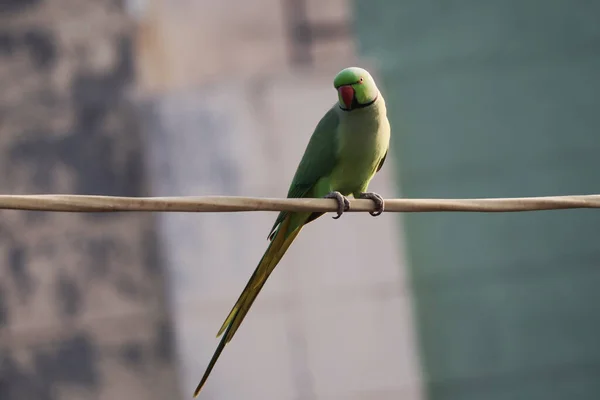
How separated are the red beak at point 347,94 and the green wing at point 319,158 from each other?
0.31 ft

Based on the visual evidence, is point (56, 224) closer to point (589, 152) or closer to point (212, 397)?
point (212, 397)

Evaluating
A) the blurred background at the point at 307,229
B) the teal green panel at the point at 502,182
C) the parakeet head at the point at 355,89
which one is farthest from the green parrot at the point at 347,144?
the teal green panel at the point at 502,182

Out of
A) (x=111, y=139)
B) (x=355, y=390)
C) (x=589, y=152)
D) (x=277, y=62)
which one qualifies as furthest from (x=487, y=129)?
(x=277, y=62)

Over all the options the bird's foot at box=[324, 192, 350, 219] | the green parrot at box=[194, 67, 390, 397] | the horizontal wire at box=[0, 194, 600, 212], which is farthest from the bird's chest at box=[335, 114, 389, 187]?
the horizontal wire at box=[0, 194, 600, 212]

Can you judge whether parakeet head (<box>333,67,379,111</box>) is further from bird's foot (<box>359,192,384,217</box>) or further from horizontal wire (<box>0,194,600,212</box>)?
horizontal wire (<box>0,194,600,212</box>)

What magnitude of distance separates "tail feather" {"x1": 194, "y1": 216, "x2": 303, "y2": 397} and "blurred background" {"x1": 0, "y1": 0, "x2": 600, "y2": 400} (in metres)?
1.92

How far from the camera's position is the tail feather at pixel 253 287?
2.75 metres

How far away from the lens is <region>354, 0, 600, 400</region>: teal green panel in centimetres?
523

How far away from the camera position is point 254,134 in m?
5.12

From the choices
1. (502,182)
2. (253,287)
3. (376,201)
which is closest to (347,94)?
(376,201)

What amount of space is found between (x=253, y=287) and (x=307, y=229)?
7.25 feet

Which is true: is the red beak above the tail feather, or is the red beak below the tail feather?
above

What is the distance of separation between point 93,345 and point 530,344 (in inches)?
87.4

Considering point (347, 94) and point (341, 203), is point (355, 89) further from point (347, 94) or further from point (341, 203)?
point (341, 203)
